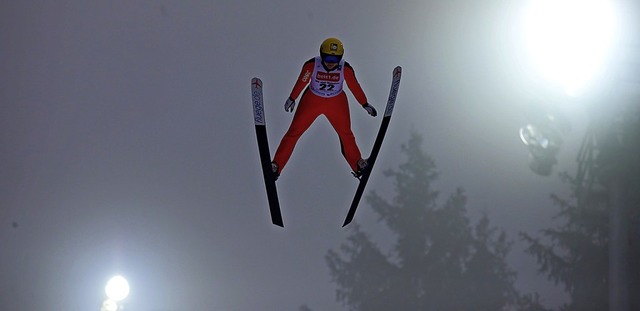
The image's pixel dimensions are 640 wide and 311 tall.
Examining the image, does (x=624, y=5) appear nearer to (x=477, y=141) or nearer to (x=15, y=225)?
(x=477, y=141)

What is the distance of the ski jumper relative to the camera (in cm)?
572

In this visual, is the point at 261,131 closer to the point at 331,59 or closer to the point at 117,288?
the point at 331,59

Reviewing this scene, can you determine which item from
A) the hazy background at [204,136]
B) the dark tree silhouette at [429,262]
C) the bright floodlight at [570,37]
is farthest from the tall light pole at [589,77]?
the dark tree silhouette at [429,262]

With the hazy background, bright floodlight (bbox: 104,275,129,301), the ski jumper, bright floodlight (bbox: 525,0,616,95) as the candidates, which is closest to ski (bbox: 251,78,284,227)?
the ski jumper

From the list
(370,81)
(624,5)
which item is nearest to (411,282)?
(370,81)

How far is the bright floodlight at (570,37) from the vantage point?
8.87 meters

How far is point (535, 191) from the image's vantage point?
9.63 m

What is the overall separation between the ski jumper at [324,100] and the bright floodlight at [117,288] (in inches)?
131

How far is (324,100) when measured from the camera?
582 cm

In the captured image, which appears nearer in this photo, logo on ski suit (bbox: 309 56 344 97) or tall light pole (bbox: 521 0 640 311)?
logo on ski suit (bbox: 309 56 344 97)

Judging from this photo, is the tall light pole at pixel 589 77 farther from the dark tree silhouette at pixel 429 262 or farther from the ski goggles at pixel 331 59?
the ski goggles at pixel 331 59

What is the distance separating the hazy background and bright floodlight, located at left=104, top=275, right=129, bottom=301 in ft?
1.63

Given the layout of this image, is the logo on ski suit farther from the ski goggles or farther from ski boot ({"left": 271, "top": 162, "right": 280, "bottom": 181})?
ski boot ({"left": 271, "top": 162, "right": 280, "bottom": 181})

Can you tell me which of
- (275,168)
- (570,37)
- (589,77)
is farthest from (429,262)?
(275,168)
